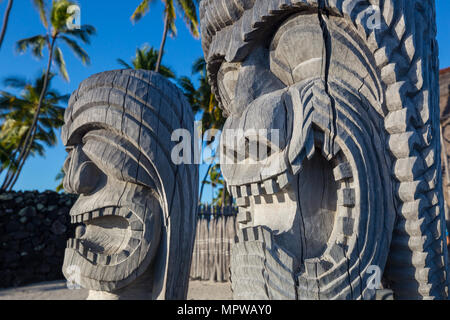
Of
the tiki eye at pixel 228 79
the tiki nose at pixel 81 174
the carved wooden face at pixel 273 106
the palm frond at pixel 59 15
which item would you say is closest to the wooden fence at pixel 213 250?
the tiki nose at pixel 81 174

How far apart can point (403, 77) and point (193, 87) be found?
17.0m

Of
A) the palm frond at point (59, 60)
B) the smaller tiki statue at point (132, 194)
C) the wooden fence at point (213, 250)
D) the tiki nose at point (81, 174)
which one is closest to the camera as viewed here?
the smaller tiki statue at point (132, 194)

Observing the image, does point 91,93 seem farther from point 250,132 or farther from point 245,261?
point 245,261

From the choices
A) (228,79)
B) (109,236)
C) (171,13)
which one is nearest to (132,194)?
(109,236)

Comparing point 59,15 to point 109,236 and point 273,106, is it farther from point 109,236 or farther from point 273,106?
point 273,106

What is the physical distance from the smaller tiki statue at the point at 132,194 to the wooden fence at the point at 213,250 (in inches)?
254

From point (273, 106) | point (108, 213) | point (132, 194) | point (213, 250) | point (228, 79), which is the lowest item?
point (213, 250)

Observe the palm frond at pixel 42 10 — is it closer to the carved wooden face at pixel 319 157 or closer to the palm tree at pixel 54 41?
the palm tree at pixel 54 41

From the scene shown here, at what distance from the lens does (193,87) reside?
17.9m

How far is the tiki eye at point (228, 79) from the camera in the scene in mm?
1812

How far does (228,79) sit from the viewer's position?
6.14 ft

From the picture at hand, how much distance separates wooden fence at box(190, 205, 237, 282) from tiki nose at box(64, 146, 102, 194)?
21.1 feet

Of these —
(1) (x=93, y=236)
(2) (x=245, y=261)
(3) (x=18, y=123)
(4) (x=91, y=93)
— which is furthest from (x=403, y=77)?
(3) (x=18, y=123)

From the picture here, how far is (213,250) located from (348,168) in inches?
298
